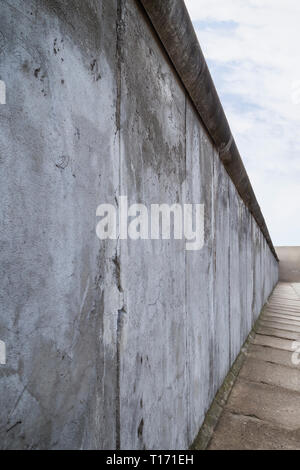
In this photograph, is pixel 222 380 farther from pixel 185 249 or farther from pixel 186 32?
pixel 186 32

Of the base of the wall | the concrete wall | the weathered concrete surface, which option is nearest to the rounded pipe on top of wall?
the concrete wall

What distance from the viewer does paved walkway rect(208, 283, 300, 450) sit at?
58.1 inches

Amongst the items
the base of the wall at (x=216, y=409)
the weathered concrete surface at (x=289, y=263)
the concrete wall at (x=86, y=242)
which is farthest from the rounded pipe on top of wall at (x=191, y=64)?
the weathered concrete surface at (x=289, y=263)

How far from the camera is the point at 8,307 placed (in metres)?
0.50

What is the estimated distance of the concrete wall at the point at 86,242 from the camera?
1.71 feet

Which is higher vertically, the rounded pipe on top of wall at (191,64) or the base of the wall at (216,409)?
the rounded pipe on top of wall at (191,64)

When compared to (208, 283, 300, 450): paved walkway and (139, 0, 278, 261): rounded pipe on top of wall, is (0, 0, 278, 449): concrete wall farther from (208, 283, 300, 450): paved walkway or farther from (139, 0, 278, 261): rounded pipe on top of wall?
(208, 283, 300, 450): paved walkway

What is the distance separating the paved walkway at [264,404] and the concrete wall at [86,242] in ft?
1.31

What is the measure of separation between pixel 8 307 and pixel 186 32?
1263 millimetres

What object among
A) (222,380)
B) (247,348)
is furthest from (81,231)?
(247,348)

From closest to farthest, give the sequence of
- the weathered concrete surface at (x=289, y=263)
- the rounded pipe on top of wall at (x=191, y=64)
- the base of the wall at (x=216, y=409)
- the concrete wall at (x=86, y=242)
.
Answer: the concrete wall at (x=86, y=242)
the rounded pipe on top of wall at (x=191, y=64)
the base of the wall at (x=216, y=409)
the weathered concrete surface at (x=289, y=263)

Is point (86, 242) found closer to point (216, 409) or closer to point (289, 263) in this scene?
point (216, 409)

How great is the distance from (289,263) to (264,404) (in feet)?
→ 64.5

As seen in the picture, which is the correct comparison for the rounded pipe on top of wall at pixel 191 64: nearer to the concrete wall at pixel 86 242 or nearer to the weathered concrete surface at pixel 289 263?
the concrete wall at pixel 86 242
